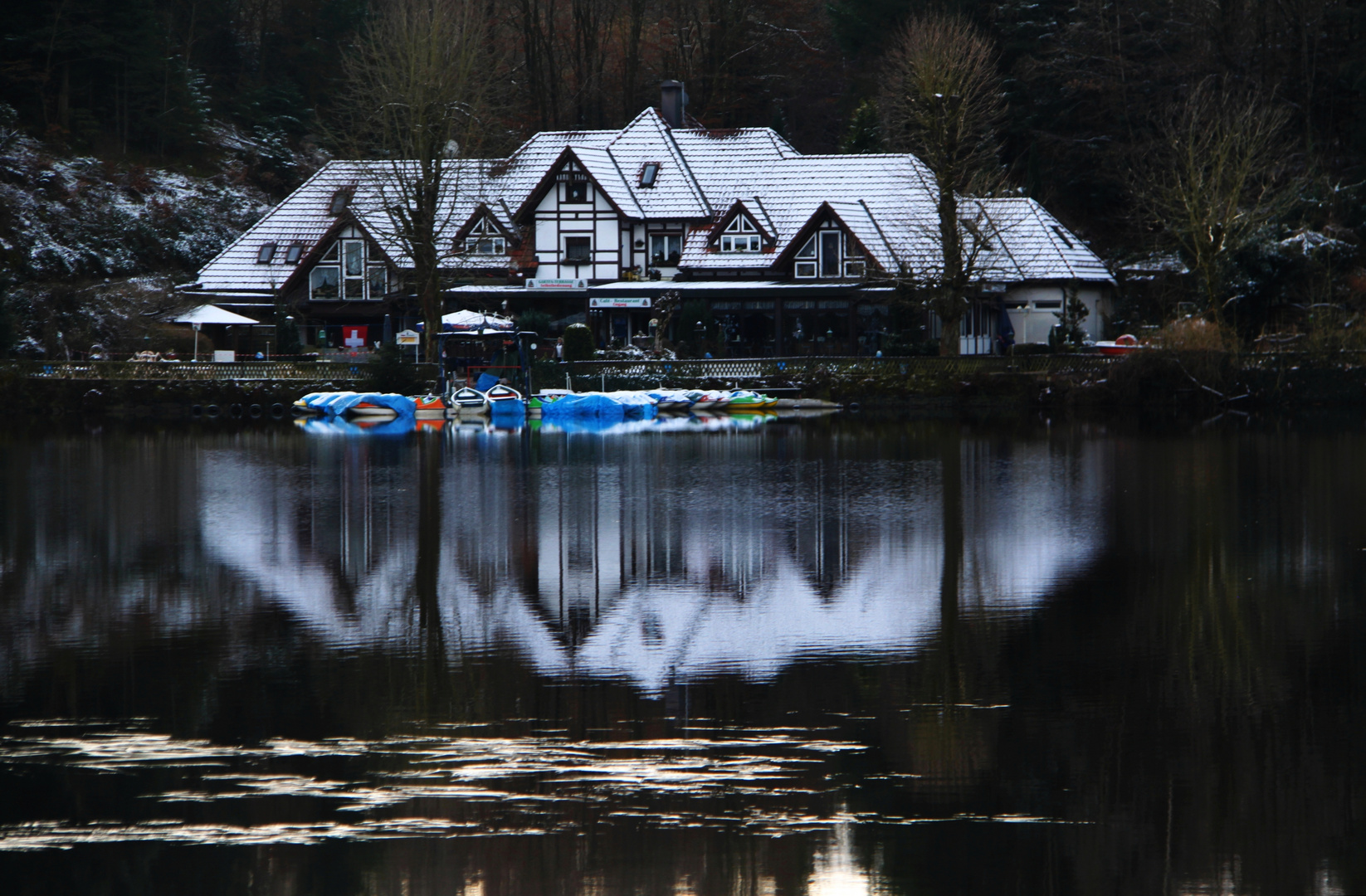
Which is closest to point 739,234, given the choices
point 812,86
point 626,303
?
point 626,303

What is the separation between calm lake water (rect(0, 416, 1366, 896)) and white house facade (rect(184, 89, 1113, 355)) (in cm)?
3319

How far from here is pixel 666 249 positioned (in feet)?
193

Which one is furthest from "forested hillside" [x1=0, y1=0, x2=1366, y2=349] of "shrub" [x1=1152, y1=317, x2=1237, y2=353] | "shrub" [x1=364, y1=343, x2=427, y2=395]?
"shrub" [x1=364, y1=343, x2=427, y2=395]

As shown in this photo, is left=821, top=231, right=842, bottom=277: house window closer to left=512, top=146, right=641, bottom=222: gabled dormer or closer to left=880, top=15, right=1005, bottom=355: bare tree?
left=880, top=15, right=1005, bottom=355: bare tree

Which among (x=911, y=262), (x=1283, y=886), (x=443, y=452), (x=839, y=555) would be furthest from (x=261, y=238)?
(x=1283, y=886)

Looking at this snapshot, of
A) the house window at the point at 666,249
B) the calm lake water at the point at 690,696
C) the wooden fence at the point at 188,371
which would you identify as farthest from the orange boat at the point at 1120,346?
the calm lake water at the point at 690,696

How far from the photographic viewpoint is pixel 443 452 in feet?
107

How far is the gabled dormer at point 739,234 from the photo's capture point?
56750 millimetres

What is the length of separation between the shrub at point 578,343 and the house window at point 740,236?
8.60 metres

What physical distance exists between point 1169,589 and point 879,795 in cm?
703

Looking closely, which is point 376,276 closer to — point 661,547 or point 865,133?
point 865,133

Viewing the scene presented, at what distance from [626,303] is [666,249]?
4309mm

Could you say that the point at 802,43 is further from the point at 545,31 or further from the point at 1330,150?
the point at 1330,150

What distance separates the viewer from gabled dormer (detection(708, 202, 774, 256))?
56.8 m
